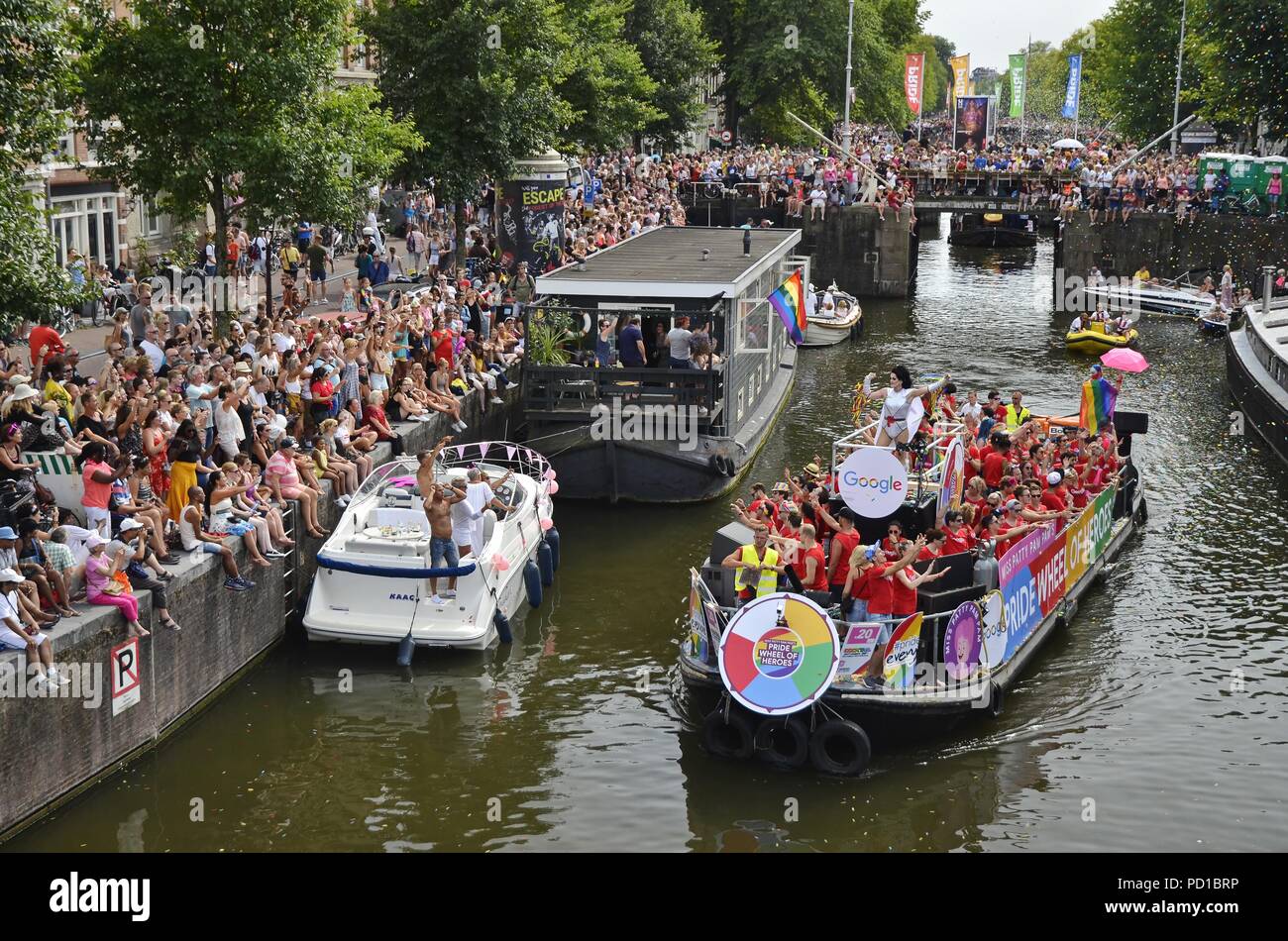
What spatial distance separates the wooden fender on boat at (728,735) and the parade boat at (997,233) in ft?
164

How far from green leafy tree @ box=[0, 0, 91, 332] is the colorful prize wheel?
894cm

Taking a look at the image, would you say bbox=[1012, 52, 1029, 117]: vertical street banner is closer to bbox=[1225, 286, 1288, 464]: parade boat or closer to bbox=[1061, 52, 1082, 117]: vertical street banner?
bbox=[1061, 52, 1082, 117]: vertical street banner

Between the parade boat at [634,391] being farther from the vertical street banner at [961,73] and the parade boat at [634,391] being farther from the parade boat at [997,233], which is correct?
the vertical street banner at [961,73]

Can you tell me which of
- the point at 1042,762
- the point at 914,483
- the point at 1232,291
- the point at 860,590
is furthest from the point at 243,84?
the point at 1232,291

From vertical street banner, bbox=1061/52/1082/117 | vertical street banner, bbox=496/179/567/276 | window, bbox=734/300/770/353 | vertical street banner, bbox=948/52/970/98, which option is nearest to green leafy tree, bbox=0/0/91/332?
window, bbox=734/300/770/353

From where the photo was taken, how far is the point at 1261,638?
68.3 ft

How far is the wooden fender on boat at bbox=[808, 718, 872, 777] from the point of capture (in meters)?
16.0

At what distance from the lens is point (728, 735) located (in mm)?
16438

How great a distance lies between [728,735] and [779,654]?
1094 mm

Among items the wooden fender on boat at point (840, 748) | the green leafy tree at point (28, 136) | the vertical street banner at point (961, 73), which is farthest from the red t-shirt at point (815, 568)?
the vertical street banner at point (961, 73)

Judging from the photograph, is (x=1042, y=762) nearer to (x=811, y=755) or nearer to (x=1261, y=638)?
(x=811, y=755)

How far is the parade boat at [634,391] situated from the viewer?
26.0m

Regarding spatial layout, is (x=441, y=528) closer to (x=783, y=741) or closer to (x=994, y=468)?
(x=783, y=741)

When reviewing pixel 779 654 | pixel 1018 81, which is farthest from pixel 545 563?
pixel 1018 81
